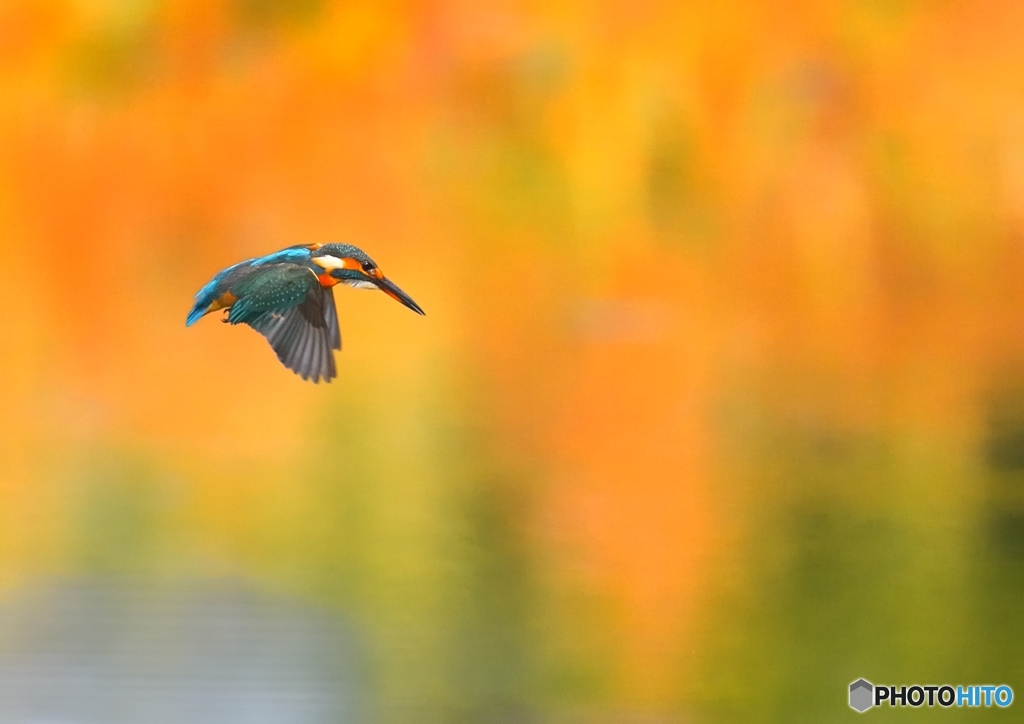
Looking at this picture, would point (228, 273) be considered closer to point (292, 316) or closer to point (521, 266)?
point (292, 316)

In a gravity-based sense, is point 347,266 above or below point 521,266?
below

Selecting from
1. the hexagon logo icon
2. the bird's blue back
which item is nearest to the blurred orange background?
the hexagon logo icon

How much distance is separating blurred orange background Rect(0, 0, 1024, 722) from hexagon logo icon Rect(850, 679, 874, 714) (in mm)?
614

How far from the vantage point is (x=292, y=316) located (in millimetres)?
1956

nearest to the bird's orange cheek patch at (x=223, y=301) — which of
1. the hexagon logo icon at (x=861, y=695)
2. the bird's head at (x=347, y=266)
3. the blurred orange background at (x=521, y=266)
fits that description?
the bird's head at (x=347, y=266)

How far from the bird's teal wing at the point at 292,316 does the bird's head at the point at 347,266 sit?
37 mm

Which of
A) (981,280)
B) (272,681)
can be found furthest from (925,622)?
(981,280)

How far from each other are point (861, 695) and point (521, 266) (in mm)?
2387

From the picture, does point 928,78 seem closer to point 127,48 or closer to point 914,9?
point 914,9

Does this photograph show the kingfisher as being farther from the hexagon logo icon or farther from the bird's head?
the hexagon logo icon

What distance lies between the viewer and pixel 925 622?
2555mm

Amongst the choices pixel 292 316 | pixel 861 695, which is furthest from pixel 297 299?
pixel 861 695

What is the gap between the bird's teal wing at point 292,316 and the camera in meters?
1.93

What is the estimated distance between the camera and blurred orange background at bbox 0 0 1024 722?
10.7 feet
